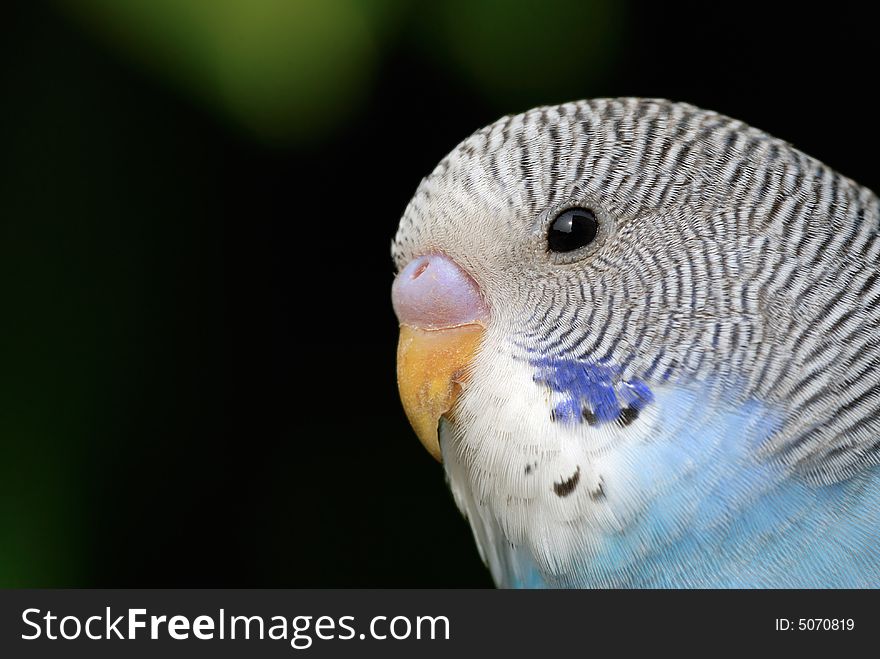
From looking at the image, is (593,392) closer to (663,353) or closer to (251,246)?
(663,353)

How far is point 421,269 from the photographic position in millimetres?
1402

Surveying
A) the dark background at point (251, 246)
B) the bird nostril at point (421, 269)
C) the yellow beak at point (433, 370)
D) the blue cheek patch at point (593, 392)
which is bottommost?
the blue cheek patch at point (593, 392)

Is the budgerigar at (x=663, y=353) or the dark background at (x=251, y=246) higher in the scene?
the dark background at (x=251, y=246)

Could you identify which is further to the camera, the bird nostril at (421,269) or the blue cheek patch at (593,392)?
the bird nostril at (421,269)

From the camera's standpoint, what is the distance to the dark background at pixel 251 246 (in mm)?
2238

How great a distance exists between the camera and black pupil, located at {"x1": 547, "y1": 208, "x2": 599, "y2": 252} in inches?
50.1

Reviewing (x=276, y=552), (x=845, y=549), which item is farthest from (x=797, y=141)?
(x=276, y=552)

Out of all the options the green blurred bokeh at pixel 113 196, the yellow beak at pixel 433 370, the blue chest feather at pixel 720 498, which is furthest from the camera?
the green blurred bokeh at pixel 113 196

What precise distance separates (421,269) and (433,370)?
17cm

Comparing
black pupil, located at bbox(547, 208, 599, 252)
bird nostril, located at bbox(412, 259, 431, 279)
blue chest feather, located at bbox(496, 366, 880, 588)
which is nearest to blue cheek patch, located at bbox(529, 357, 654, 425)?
blue chest feather, located at bbox(496, 366, 880, 588)

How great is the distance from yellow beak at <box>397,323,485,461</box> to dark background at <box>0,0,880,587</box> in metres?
1.01

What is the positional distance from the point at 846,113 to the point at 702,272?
1552 mm

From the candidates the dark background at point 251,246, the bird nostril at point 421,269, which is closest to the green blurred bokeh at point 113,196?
the dark background at point 251,246

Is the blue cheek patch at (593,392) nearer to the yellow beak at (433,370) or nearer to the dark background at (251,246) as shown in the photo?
the yellow beak at (433,370)
